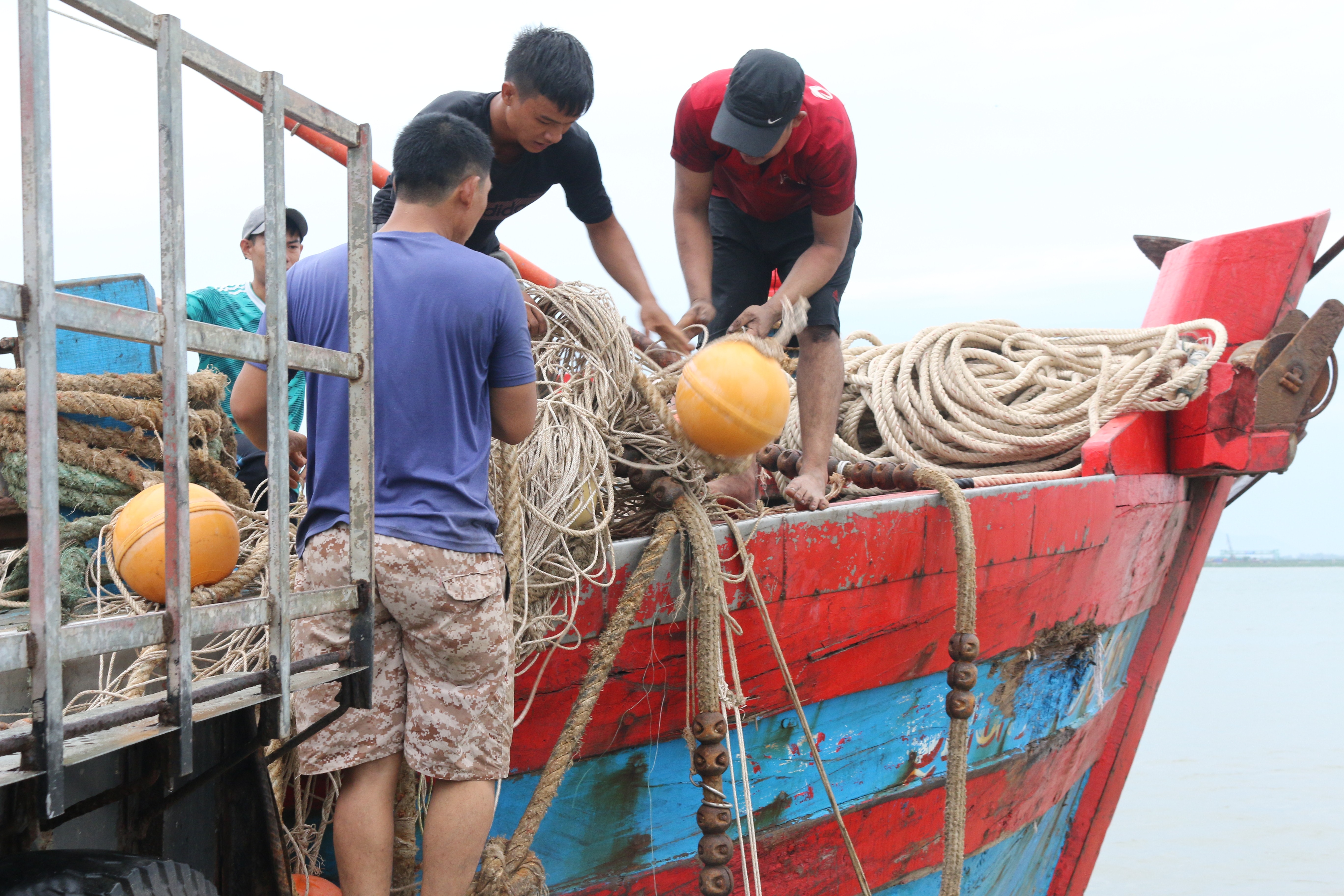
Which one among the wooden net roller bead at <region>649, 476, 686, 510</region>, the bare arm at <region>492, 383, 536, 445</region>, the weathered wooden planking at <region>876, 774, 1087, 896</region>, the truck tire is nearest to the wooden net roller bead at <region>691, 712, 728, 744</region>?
the wooden net roller bead at <region>649, 476, 686, 510</region>

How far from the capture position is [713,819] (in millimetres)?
2408

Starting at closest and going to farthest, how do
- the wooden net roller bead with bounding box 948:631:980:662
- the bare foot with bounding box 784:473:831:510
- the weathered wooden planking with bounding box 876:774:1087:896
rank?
the wooden net roller bead with bounding box 948:631:980:662 < the bare foot with bounding box 784:473:831:510 < the weathered wooden planking with bounding box 876:774:1087:896

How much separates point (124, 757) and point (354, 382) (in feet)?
2.26

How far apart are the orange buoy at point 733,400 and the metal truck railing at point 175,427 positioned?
3.33ft

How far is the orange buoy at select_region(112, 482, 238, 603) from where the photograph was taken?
193cm

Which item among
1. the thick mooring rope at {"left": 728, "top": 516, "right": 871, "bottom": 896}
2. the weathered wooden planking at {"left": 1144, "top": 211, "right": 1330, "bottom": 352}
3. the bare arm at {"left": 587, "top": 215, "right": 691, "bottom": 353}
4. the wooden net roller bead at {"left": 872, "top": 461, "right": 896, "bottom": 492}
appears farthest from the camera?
the weathered wooden planking at {"left": 1144, "top": 211, "right": 1330, "bottom": 352}

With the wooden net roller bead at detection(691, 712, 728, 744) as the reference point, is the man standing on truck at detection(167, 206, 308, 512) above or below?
above

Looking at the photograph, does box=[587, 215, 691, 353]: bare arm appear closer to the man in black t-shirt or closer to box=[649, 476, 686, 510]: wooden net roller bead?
the man in black t-shirt

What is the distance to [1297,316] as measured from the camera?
15.9 ft

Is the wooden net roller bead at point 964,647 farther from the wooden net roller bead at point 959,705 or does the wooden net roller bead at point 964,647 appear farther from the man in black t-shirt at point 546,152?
the man in black t-shirt at point 546,152

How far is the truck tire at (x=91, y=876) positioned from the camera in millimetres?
1302

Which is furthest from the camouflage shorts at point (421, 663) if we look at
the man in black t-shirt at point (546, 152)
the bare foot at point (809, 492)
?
the bare foot at point (809, 492)

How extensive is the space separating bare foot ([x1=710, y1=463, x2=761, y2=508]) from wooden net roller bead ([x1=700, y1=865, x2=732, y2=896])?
3.50 feet

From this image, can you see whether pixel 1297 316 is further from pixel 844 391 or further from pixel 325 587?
pixel 325 587
